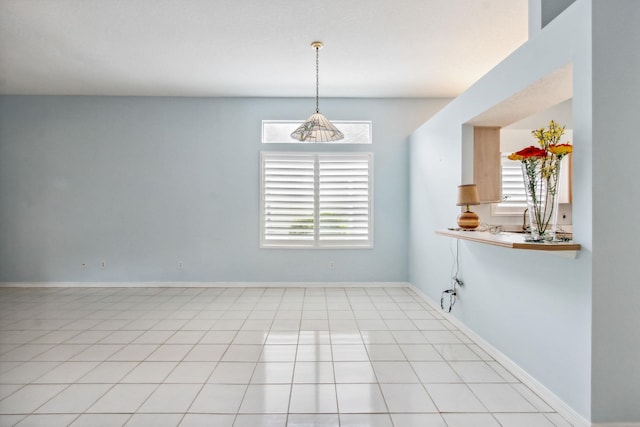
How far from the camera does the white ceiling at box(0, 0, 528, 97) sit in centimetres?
310

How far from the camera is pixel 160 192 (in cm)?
546

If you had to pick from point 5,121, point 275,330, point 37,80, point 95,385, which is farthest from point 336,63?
point 5,121

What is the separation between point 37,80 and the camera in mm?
4824

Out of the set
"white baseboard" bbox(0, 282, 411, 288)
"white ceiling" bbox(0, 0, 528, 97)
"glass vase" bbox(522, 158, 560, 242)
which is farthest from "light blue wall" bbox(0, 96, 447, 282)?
"glass vase" bbox(522, 158, 560, 242)

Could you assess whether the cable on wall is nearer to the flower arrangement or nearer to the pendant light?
the flower arrangement

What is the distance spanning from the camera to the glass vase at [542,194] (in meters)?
2.13

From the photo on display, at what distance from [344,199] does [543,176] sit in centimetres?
346

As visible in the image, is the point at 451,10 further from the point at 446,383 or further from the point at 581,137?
the point at 446,383

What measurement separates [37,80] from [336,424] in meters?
6.01

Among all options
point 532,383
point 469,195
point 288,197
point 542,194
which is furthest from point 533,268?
point 288,197

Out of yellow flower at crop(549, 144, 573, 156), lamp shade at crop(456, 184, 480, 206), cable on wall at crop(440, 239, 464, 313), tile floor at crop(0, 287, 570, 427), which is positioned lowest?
tile floor at crop(0, 287, 570, 427)

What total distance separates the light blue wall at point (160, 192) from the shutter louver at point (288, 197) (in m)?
0.20

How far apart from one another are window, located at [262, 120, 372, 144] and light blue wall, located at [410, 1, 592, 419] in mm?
1570

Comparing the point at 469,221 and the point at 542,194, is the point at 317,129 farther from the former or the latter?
the point at 542,194
